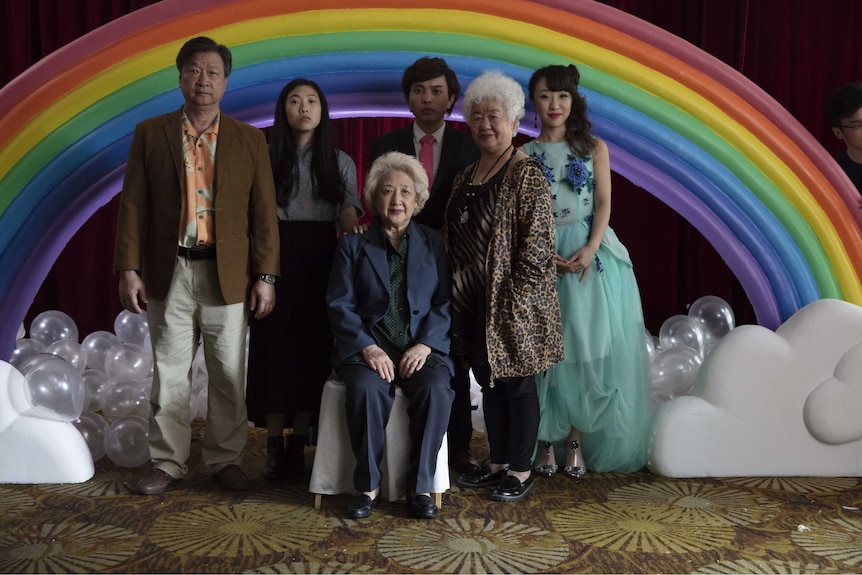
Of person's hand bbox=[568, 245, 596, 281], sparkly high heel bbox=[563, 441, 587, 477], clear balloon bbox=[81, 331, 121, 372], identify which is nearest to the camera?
person's hand bbox=[568, 245, 596, 281]

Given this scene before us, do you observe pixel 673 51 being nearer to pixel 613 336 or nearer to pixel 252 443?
pixel 613 336

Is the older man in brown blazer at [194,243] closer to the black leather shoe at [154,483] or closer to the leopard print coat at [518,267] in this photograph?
the black leather shoe at [154,483]

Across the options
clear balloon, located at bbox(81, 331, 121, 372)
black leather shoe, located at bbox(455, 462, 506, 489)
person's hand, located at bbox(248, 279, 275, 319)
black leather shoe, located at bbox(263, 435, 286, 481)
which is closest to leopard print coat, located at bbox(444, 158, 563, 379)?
black leather shoe, located at bbox(455, 462, 506, 489)

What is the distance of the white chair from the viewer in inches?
103

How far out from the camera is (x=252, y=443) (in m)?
3.44

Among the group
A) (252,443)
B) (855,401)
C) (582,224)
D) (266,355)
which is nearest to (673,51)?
(582,224)

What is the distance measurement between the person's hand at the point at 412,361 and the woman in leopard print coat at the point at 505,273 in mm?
194

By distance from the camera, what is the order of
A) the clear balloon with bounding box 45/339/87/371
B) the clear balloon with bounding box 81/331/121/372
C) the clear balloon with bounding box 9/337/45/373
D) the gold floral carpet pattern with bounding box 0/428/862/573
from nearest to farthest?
the gold floral carpet pattern with bounding box 0/428/862/573
the clear balloon with bounding box 9/337/45/373
the clear balloon with bounding box 45/339/87/371
the clear balloon with bounding box 81/331/121/372

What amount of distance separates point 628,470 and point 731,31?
2.79m

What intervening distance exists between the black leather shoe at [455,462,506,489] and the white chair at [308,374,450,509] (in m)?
0.22

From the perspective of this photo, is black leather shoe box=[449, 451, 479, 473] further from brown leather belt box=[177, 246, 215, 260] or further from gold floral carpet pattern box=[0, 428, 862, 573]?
brown leather belt box=[177, 246, 215, 260]

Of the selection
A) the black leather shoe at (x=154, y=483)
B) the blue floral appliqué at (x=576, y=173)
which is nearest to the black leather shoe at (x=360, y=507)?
the black leather shoe at (x=154, y=483)

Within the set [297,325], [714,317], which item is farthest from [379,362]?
[714,317]

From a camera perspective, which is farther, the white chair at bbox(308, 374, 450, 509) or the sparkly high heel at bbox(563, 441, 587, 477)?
the sparkly high heel at bbox(563, 441, 587, 477)
